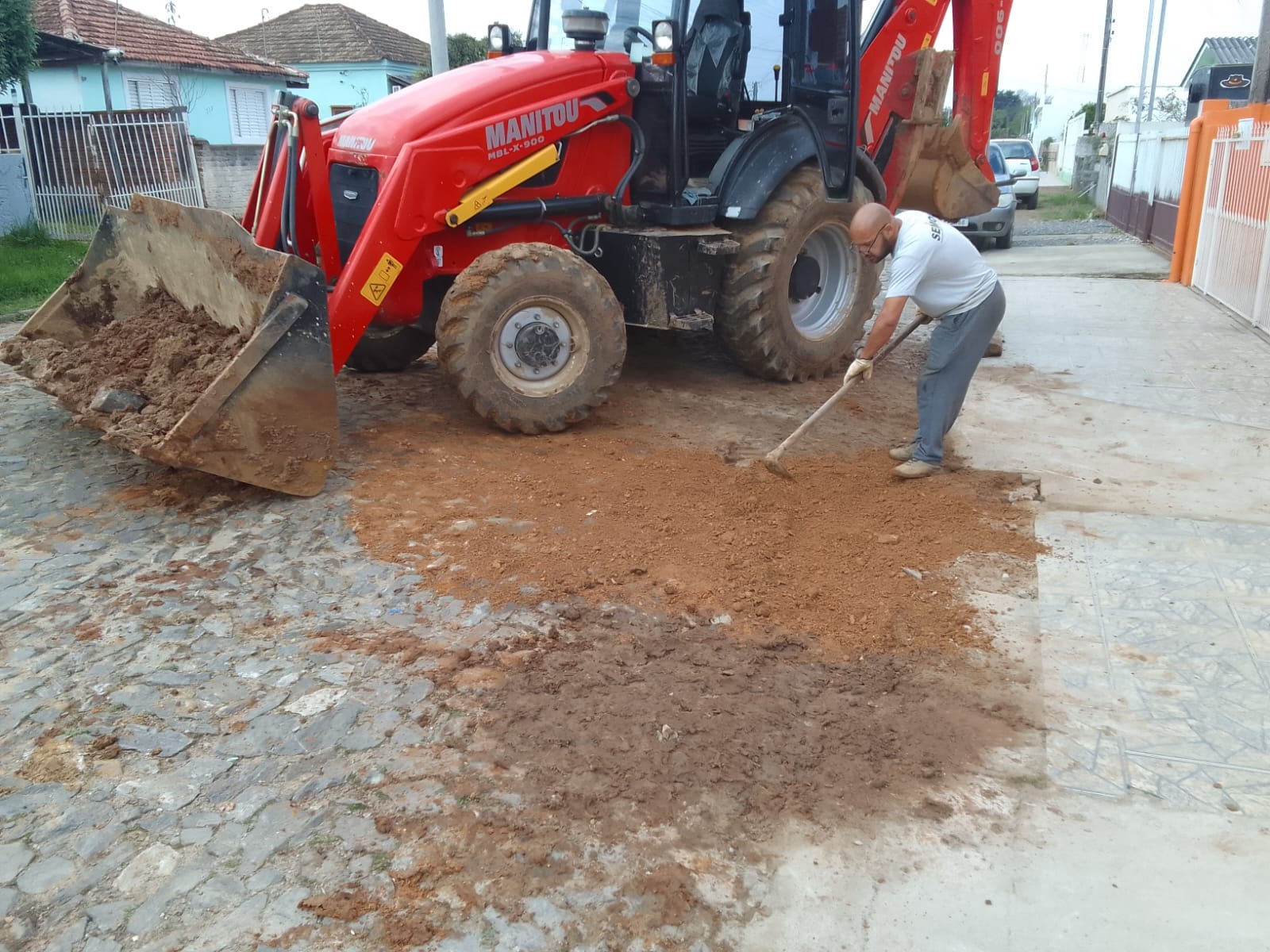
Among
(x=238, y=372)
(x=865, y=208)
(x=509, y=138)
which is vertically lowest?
(x=238, y=372)

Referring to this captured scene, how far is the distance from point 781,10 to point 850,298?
6.95ft

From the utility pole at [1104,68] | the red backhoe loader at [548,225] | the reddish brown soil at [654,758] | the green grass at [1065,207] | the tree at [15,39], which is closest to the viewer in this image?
the reddish brown soil at [654,758]

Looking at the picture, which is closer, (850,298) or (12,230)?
(850,298)

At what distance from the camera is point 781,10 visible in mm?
7078

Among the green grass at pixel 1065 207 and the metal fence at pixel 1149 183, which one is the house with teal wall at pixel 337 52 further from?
the metal fence at pixel 1149 183

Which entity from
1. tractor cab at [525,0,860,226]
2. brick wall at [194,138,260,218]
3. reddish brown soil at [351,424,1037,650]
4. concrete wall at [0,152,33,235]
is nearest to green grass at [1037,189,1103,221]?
brick wall at [194,138,260,218]

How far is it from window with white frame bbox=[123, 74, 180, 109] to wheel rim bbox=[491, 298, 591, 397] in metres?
21.3

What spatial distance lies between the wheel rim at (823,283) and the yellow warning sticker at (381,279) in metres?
3.14

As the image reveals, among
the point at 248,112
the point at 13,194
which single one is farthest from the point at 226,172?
the point at 248,112

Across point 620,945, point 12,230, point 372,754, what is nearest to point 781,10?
point 372,754

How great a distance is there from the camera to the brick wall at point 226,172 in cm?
1730

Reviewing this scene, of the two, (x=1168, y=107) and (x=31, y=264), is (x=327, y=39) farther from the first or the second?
(x=1168, y=107)

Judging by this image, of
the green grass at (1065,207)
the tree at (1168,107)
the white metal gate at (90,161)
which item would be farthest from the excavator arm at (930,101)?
the tree at (1168,107)

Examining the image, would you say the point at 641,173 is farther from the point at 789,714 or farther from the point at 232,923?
the point at 232,923
